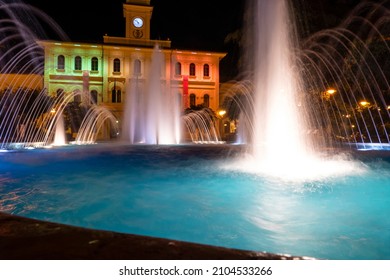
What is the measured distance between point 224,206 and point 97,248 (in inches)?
119

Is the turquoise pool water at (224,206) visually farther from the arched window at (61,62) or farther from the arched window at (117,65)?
the arched window at (61,62)

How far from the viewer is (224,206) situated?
4.93 m

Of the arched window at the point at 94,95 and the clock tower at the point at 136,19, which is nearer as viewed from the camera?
the arched window at the point at 94,95

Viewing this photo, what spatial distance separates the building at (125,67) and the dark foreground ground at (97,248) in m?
36.7

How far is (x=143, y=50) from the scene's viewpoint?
42406 millimetres

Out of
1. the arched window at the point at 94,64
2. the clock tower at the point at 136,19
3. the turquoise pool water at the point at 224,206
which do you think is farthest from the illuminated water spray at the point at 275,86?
the clock tower at the point at 136,19

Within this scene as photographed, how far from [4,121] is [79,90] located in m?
14.8

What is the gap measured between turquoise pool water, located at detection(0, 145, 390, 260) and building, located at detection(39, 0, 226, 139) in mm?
32563

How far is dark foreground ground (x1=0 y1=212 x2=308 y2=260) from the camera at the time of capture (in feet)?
6.79

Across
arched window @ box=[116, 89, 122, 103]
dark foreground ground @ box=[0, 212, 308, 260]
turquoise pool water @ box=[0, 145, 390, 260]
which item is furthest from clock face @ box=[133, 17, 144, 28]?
dark foreground ground @ box=[0, 212, 308, 260]

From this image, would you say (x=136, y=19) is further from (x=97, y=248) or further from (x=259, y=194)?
(x=97, y=248)

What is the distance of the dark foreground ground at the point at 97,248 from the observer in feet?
6.79

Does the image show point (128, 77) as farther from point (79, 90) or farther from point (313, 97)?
point (313, 97)

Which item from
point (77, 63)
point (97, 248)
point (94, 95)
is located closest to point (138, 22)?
point (77, 63)
